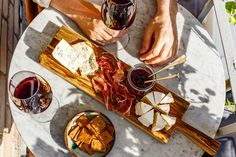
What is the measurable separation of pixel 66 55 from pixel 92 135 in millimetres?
304

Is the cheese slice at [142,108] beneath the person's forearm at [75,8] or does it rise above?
beneath

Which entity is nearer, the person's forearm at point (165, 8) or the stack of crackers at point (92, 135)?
the stack of crackers at point (92, 135)

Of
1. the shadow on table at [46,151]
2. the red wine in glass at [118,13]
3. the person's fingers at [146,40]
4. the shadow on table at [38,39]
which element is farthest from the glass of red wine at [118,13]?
the shadow on table at [46,151]

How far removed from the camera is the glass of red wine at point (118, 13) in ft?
4.22

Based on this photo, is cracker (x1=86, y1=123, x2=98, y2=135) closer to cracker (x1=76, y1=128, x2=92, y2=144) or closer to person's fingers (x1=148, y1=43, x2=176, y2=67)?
cracker (x1=76, y1=128, x2=92, y2=144)

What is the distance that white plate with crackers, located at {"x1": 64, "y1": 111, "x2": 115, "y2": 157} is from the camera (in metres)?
1.34

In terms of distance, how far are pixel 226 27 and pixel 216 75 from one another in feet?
0.62

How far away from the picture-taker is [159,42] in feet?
4.70

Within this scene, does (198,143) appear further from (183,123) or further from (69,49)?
(69,49)

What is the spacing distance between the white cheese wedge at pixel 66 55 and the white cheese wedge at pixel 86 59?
0.05 ft

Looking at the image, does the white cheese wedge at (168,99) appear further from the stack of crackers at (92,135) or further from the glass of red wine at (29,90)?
the glass of red wine at (29,90)

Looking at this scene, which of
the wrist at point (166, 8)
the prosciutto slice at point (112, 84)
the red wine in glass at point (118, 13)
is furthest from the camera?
the wrist at point (166, 8)

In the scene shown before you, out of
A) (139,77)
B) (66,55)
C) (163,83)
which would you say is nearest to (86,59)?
(66,55)

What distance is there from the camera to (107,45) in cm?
148
